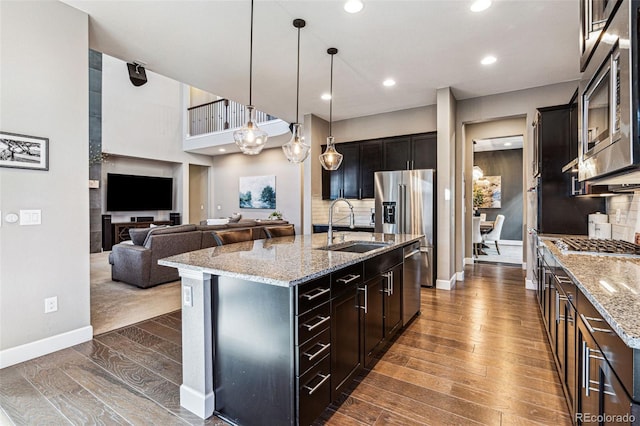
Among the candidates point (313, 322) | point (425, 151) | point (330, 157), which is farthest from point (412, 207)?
point (313, 322)

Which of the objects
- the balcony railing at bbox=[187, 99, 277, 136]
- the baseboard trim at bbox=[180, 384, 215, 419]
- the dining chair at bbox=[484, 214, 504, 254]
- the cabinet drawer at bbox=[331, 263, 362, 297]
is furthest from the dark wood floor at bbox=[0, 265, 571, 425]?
the balcony railing at bbox=[187, 99, 277, 136]

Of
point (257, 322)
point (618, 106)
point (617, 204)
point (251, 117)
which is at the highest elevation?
point (251, 117)

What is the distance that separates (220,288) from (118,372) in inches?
51.5

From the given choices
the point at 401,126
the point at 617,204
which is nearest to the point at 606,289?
the point at 617,204

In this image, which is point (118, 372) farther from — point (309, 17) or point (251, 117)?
point (309, 17)

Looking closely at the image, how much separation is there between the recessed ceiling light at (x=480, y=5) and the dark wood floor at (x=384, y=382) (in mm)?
3008

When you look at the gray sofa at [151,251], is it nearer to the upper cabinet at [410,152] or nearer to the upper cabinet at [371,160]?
the upper cabinet at [371,160]

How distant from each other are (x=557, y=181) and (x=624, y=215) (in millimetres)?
1044

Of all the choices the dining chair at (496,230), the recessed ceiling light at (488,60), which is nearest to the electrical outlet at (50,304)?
the recessed ceiling light at (488,60)

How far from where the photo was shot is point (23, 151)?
2479 mm

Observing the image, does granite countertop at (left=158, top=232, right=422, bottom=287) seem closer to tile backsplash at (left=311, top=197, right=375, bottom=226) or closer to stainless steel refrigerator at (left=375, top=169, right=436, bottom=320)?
stainless steel refrigerator at (left=375, top=169, right=436, bottom=320)

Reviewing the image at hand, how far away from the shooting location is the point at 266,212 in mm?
9281

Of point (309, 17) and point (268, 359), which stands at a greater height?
point (309, 17)

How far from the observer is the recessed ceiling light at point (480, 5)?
264 cm
